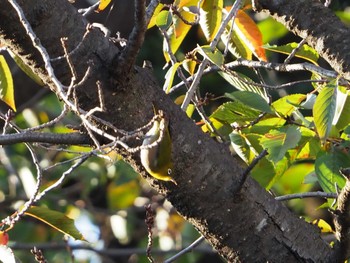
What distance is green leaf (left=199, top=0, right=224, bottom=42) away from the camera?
1696 millimetres

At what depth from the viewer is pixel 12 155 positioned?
4.18 m

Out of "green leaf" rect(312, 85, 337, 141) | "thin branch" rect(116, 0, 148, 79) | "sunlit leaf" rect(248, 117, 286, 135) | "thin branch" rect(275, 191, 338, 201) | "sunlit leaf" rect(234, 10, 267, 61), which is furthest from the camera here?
"sunlit leaf" rect(234, 10, 267, 61)

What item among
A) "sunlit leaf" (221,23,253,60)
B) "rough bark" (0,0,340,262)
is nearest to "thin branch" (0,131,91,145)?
"rough bark" (0,0,340,262)

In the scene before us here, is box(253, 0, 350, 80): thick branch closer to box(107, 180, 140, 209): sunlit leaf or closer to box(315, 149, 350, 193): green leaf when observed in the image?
box(315, 149, 350, 193): green leaf

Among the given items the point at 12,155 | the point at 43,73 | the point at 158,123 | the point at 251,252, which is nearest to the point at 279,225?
the point at 251,252

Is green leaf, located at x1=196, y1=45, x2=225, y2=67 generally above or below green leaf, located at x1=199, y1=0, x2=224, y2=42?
above

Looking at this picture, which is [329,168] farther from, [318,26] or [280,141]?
[318,26]

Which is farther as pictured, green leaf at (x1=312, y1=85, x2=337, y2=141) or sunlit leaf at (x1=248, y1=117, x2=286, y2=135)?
sunlit leaf at (x1=248, y1=117, x2=286, y2=135)

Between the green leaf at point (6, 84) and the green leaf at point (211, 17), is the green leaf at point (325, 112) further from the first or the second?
the green leaf at point (6, 84)

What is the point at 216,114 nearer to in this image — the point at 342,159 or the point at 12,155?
the point at 342,159

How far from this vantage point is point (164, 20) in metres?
1.57

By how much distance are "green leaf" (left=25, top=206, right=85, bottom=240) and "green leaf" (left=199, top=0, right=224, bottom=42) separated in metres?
0.47

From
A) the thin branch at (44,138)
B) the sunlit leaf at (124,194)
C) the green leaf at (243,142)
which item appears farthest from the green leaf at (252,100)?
the sunlit leaf at (124,194)

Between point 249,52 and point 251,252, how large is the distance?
20.7 inches
